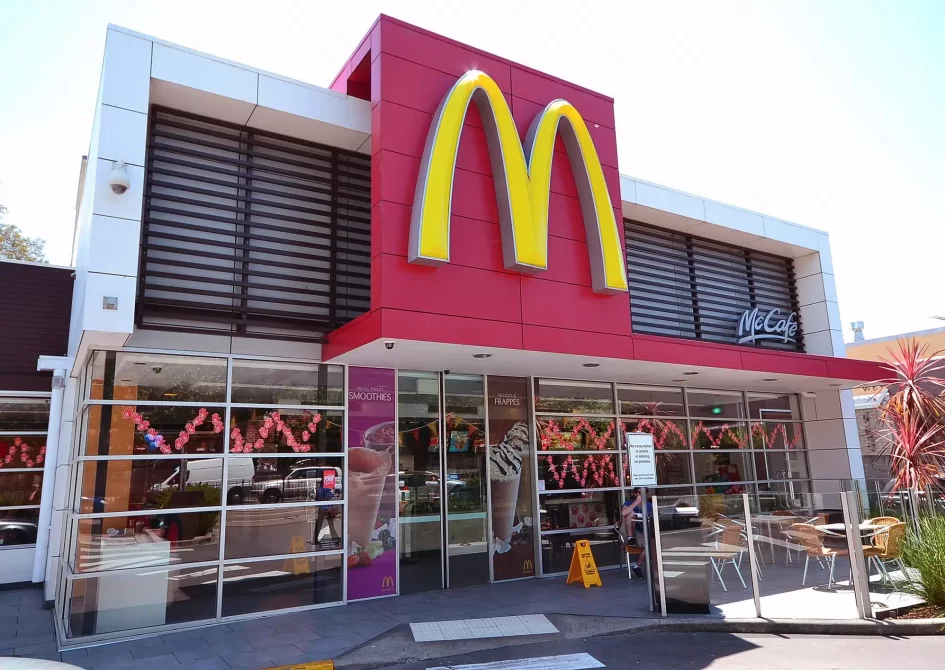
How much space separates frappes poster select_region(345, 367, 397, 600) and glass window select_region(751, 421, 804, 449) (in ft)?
29.2

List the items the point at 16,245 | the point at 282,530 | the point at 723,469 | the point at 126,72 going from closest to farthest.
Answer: the point at 126,72 → the point at 282,530 → the point at 723,469 → the point at 16,245

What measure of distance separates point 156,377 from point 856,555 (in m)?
9.41

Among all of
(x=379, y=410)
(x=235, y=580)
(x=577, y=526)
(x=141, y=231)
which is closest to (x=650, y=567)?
(x=577, y=526)

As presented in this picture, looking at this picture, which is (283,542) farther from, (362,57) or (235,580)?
(362,57)

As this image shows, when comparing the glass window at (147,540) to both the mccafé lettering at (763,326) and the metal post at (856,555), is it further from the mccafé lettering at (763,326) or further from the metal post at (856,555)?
the mccafé lettering at (763,326)

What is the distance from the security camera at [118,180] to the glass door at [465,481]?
17.7 feet

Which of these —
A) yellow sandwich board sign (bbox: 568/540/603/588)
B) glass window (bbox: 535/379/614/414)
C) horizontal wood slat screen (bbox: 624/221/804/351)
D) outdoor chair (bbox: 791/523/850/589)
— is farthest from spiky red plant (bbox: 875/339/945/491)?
yellow sandwich board sign (bbox: 568/540/603/588)

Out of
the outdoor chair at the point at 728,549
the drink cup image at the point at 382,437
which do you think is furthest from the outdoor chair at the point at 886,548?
the drink cup image at the point at 382,437

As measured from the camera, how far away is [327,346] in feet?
31.2

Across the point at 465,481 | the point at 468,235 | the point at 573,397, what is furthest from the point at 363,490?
the point at 573,397

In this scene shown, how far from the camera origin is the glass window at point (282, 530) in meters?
8.69

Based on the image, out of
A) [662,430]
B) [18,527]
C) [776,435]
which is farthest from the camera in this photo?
[776,435]

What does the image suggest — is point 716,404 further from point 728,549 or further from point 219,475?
point 219,475

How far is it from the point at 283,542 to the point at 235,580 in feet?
2.48
